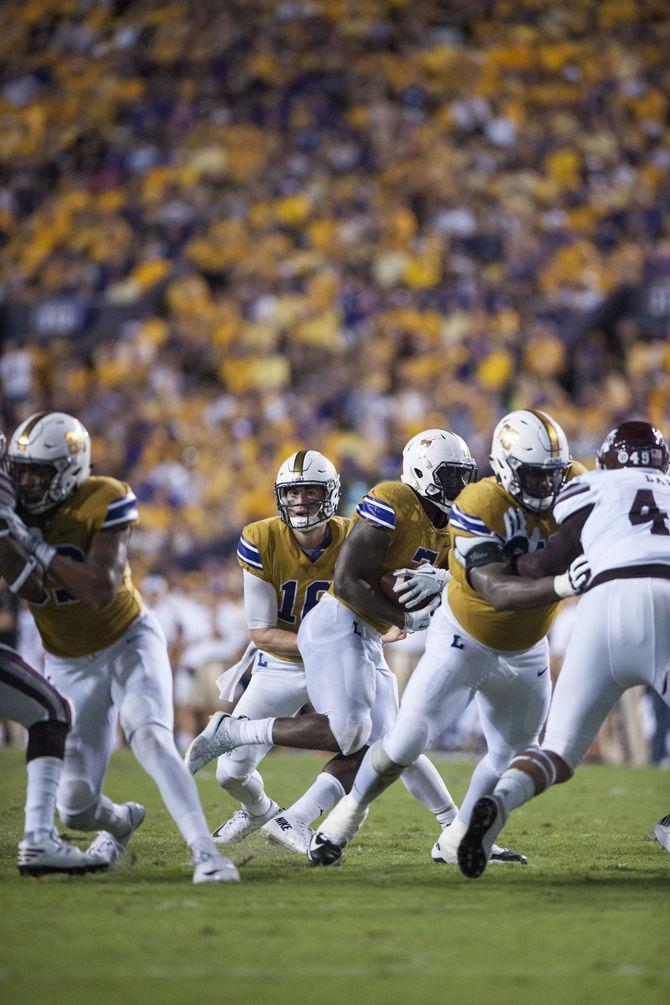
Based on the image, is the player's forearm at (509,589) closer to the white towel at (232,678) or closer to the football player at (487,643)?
the football player at (487,643)

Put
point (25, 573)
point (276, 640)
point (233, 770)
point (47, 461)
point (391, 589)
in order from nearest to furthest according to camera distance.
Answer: point (25, 573), point (47, 461), point (391, 589), point (233, 770), point (276, 640)

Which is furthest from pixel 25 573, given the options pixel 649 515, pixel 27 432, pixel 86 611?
pixel 649 515

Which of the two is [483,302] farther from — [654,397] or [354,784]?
[354,784]

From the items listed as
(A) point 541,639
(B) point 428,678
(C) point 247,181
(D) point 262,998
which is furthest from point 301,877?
(C) point 247,181

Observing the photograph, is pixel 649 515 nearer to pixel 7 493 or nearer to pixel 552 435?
pixel 552 435

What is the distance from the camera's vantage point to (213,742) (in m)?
5.74

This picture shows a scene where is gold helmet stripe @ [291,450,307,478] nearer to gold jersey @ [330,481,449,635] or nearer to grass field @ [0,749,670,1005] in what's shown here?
gold jersey @ [330,481,449,635]

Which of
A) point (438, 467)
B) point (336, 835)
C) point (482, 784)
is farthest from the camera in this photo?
point (438, 467)

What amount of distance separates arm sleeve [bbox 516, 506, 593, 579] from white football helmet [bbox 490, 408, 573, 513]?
25 centimetres

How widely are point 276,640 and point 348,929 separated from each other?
91.4 inches

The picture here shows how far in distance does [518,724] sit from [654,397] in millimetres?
8409

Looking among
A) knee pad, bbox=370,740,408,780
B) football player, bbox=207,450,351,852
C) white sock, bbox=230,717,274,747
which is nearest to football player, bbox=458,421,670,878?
knee pad, bbox=370,740,408,780

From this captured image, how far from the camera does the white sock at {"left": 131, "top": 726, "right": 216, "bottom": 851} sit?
4613 millimetres

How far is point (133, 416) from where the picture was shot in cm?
1438
